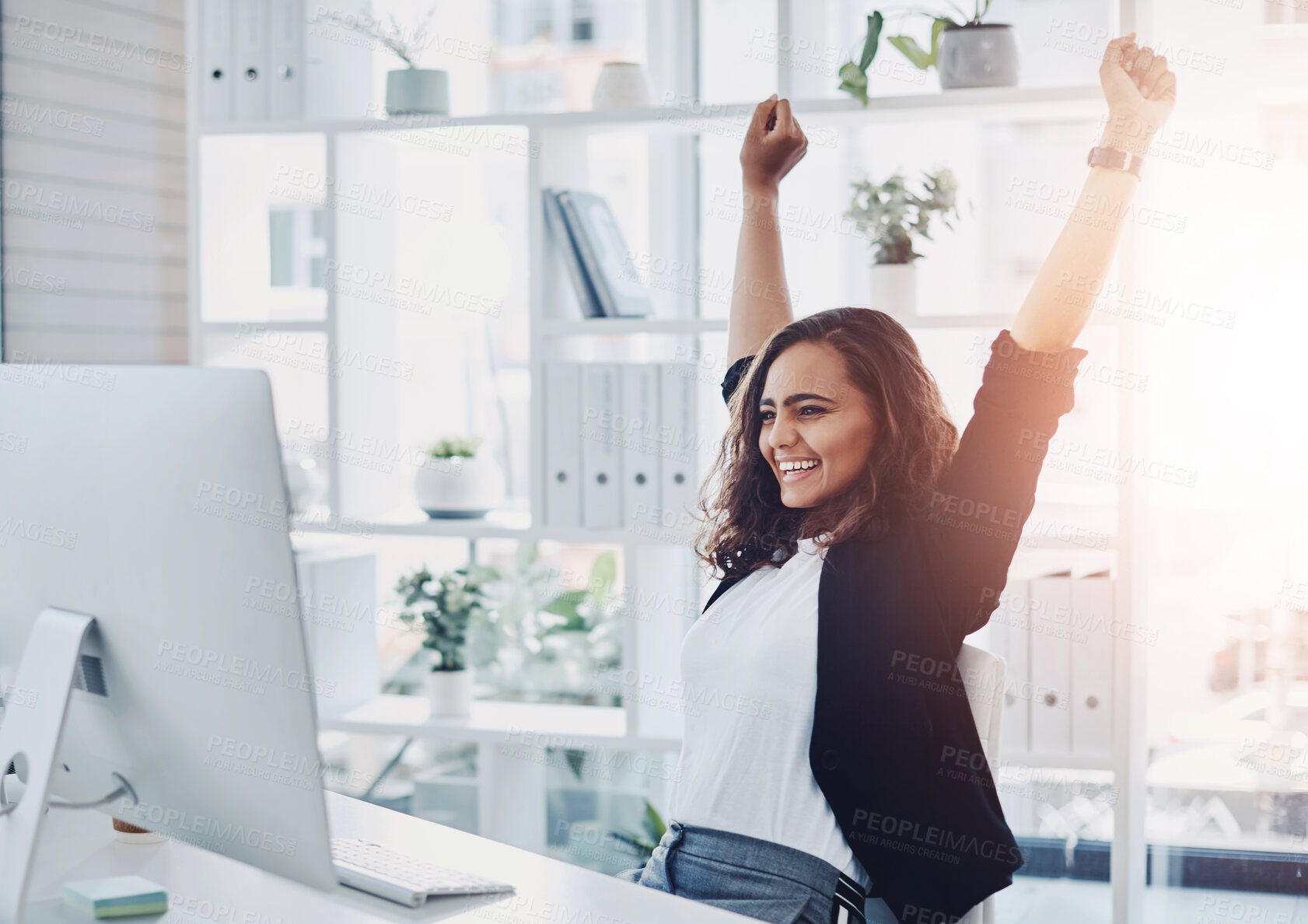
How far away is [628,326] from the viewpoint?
2344 millimetres

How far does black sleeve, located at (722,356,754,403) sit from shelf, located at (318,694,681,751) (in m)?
0.78

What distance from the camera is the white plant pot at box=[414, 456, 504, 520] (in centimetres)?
251

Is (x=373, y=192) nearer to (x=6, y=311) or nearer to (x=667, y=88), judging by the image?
(x=667, y=88)

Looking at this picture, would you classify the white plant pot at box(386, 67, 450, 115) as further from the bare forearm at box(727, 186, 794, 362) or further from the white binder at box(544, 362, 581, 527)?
the bare forearm at box(727, 186, 794, 362)

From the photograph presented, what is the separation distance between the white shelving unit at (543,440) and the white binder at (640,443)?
0.21 ft

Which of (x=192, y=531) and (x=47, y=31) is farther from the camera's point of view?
(x=47, y=31)

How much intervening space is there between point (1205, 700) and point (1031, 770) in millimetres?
427

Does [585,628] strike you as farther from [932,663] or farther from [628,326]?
[932,663]

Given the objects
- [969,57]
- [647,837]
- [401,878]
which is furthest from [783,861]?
[969,57]

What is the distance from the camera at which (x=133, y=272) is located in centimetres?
278

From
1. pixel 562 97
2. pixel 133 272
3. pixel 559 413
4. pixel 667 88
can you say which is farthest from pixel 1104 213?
pixel 133 272

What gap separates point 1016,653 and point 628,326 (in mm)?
986

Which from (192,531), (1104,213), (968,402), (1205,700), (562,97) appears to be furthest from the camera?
(562,97)

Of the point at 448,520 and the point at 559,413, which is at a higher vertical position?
the point at 559,413
